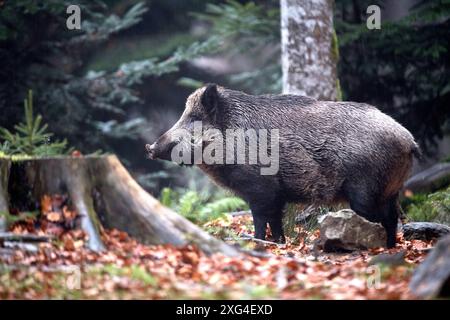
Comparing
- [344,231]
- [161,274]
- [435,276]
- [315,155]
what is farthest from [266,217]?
[435,276]

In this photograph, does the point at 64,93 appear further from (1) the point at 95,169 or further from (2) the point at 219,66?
(1) the point at 95,169

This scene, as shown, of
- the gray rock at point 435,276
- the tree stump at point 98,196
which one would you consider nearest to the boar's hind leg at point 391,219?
the tree stump at point 98,196

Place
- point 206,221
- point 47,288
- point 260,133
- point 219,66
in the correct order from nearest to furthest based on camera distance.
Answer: point 47,288 → point 260,133 → point 206,221 → point 219,66

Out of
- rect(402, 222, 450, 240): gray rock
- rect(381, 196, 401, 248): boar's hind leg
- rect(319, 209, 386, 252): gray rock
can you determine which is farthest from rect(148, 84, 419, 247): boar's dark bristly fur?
rect(319, 209, 386, 252): gray rock

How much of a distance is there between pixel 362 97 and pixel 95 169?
9.38m

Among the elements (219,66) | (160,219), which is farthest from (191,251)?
(219,66)

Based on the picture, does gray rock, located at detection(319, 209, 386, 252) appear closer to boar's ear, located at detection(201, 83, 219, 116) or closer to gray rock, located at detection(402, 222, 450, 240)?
gray rock, located at detection(402, 222, 450, 240)

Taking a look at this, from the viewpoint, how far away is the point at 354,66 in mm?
15195

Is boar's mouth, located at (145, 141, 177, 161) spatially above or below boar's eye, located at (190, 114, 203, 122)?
below

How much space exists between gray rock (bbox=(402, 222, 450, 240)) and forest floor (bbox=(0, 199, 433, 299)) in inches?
113

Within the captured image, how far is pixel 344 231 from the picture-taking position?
27.0ft

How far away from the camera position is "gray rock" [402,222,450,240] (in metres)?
9.20

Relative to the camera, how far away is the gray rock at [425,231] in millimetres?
9195

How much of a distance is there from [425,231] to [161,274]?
4.42 meters
